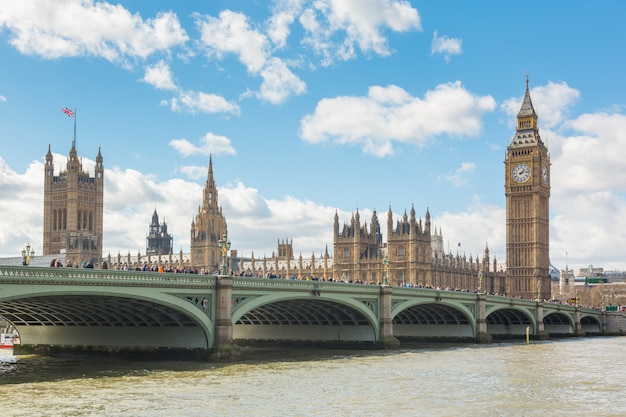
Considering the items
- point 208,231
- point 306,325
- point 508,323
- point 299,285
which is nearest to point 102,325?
point 299,285

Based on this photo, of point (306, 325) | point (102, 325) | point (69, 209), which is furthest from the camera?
point (69, 209)

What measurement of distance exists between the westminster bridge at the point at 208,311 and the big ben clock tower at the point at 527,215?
69646 mm

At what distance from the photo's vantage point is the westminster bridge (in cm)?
4181

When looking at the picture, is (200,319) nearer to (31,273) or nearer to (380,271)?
(31,273)

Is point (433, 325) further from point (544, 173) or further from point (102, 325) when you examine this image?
point (544, 173)

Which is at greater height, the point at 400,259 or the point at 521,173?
the point at 521,173

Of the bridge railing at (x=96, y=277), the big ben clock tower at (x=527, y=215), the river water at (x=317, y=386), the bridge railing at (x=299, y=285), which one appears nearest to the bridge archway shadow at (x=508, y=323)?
the bridge railing at (x=299, y=285)

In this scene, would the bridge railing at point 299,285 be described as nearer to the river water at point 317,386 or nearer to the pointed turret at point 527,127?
the river water at point 317,386

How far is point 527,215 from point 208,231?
6247 centimetres

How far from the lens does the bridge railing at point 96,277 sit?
3740 centimetres

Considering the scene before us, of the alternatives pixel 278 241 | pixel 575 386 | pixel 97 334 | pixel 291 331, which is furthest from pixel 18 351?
pixel 278 241

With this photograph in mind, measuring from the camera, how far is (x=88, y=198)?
7849 inches

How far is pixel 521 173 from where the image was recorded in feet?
499

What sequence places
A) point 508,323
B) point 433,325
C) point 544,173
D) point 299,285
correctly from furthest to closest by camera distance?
point 544,173
point 508,323
point 433,325
point 299,285
